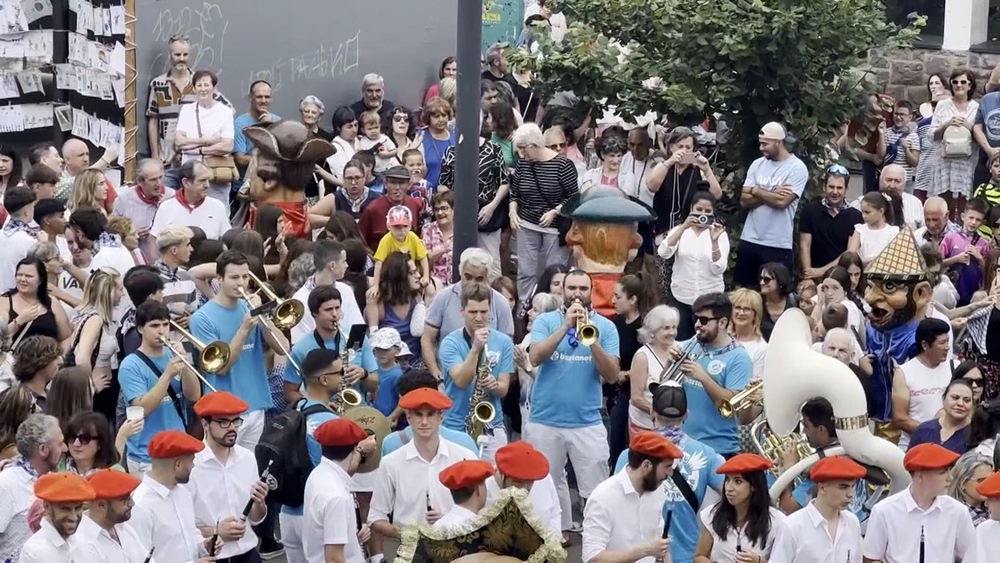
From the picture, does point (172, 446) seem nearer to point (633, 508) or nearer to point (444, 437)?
point (444, 437)

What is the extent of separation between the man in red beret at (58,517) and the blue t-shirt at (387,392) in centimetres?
336

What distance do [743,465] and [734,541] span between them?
0.39 meters

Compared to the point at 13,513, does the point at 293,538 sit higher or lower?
lower

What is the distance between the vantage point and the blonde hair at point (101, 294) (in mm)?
11531

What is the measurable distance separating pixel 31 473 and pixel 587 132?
8335mm

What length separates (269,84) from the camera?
16.5m

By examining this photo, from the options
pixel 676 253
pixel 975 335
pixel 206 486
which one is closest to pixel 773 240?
pixel 676 253

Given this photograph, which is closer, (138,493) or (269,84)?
(138,493)

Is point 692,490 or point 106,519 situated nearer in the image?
point 106,519

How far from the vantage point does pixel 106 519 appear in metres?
A: 8.63

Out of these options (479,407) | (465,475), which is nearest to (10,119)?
(479,407)

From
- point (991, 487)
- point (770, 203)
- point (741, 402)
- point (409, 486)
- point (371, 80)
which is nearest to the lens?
point (991, 487)

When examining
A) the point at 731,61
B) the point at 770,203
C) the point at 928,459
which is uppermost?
the point at 731,61

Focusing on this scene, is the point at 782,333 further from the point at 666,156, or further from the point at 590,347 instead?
the point at 666,156
